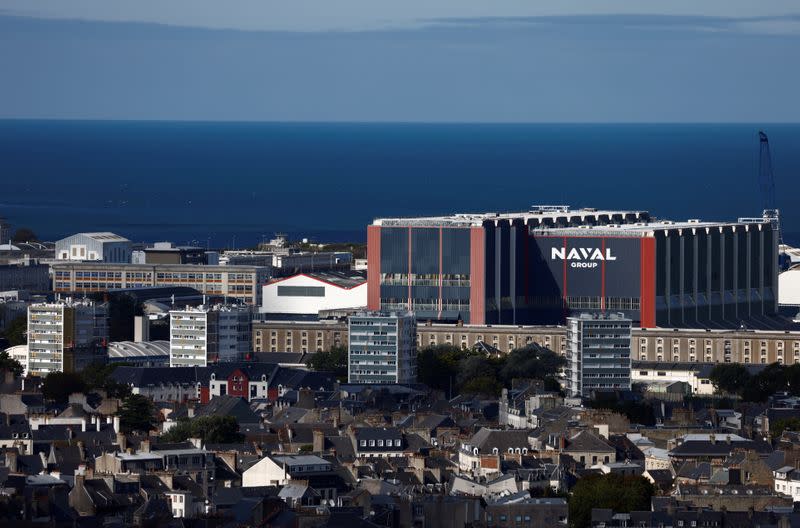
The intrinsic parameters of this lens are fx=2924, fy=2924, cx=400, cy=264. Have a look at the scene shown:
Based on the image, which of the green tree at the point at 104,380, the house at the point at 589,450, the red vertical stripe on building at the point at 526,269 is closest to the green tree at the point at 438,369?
the green tree at the point at 104,380

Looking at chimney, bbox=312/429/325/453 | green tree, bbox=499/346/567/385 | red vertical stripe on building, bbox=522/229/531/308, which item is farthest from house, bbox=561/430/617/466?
red vertical stripe on building, bbox=522/229/531/308

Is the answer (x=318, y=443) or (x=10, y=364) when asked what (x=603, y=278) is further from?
(x=318, y=443)

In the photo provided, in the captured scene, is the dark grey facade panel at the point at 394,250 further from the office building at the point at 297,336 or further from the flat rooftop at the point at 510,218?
the office building at the point at 297,336

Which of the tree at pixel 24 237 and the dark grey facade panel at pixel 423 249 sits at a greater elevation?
the tree at pixel 24 237

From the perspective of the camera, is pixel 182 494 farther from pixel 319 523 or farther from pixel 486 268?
pixel 486 268

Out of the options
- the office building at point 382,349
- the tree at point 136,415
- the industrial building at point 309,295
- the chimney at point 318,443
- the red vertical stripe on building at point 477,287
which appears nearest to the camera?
the chimney at point 318,443

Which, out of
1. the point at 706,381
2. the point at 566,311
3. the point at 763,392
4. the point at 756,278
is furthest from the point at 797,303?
the point at 763,392

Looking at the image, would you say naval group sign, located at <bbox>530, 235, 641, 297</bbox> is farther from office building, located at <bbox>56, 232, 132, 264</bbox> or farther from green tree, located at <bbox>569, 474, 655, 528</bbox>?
green tree, located at <bbox>569, 474, 655, 528</bbox>

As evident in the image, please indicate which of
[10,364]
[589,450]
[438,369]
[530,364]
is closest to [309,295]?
[438,369]
